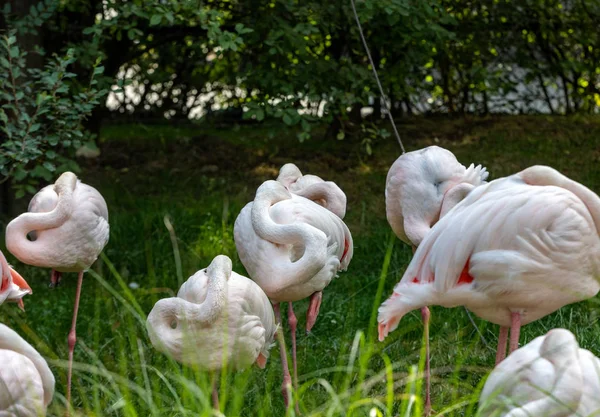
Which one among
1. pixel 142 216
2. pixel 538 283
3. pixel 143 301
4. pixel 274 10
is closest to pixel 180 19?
pixel 274 10

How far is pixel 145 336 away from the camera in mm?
4871

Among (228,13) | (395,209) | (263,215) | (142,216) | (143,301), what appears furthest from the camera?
(228,13)

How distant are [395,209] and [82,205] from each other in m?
1.53

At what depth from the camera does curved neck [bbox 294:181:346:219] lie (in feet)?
15.7

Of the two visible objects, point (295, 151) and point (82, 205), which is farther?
point (295, 151)

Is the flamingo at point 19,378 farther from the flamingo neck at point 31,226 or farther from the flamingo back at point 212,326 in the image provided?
the flamingo neck at point 31,226

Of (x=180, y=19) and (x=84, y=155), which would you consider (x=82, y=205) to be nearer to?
(x=180, y=19)

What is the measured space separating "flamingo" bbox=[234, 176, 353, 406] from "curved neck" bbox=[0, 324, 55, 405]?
102 cm

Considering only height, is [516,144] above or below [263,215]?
below

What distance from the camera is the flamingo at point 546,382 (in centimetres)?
261

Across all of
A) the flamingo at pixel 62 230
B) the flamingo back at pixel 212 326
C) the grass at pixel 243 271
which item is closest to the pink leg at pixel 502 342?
the grass at pixel 243 271

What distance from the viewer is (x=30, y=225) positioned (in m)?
4.55

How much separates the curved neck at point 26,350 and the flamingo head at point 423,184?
1852mm

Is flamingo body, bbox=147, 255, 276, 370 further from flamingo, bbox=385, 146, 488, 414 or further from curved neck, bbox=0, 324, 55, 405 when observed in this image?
flamingo, bbox=385, 146, 488, 414
